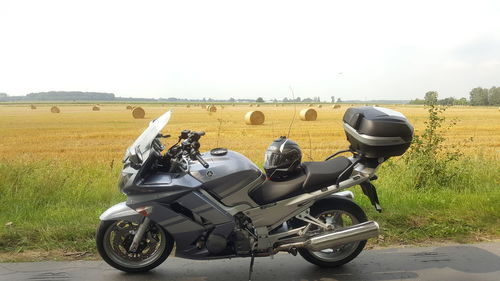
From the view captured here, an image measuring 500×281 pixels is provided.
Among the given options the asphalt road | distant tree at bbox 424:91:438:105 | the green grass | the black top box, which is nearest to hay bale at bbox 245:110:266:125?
the green grass

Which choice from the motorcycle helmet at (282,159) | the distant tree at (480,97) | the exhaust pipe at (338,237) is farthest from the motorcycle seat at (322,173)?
the distant tree at (480,97)

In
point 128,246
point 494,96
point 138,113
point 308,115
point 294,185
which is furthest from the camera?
point 494,96

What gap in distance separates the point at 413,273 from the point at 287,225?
110cm

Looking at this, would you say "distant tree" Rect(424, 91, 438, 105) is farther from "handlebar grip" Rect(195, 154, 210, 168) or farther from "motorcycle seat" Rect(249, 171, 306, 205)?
"handlebar grip" Rect(195, 154, 210, 168)

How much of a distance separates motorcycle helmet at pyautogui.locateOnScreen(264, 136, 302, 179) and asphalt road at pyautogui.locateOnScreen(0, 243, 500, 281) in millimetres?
832

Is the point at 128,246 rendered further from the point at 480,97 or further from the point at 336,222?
the point at 480,97

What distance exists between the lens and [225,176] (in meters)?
3.36

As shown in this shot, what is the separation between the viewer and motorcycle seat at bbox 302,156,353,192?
11.3 ft

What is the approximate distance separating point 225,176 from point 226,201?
21 centimetres

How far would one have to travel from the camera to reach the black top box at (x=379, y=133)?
343 cm

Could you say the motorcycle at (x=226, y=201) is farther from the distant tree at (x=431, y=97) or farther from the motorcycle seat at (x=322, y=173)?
the distant tree at (x=431, y=97)

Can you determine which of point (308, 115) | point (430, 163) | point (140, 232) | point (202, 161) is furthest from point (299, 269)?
point (308, 115)

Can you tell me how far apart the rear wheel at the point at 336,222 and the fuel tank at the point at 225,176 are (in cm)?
66

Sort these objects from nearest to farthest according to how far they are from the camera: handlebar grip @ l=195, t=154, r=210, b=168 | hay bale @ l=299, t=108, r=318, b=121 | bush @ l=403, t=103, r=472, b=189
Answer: handlebar grip @ l=195, t=154, r=210, b=168 → bush @ l=403, t=103, r=472, b=189 → hay bale @ l=299, t=108, r=318, b=121
